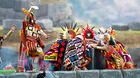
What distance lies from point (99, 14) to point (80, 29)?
17.9 inches

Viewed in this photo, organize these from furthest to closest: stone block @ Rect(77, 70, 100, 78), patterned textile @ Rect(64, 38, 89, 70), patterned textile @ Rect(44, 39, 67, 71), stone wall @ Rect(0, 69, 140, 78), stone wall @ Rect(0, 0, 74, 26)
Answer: stone wall @ Rect(0, 0, 74, 26) < patterned textile @ Rect(44, 39, 67, 71) < patterned textile @ Rect(64, 38, 89, 70) < stone block @ Rect(77, 70, 100, 78) < stone wall @ Rect(0, 69, 140, 78)

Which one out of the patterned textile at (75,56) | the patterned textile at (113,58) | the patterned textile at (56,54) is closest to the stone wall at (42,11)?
the patterned textile at (56,54)

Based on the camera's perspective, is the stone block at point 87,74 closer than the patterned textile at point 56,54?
Yes

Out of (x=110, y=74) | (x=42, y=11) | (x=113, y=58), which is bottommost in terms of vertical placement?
(x=110, y=74)

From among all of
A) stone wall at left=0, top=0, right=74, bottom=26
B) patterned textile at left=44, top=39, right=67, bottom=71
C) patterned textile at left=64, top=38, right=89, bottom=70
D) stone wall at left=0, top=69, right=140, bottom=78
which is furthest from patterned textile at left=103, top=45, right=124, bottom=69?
stone wall at left=0, top=0, right=74, bottom=26

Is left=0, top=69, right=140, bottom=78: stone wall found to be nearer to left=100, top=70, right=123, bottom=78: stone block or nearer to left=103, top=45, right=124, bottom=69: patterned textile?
left=100, top=70, right=123, bottom=78: stone block

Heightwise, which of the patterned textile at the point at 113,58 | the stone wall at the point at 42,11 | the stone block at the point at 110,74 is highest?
the stone wall at the point at 42,11

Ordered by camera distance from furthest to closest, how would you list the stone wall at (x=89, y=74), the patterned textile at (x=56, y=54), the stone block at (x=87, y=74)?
the patterned textile at (x=56, y=54) → the stone block at (x=87, y=74) → the stone wall at (x=89, y=74)

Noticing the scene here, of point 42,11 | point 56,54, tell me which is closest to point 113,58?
point 56,54

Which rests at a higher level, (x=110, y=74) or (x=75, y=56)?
(x=75, y=56)

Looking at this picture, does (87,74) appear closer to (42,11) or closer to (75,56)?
(75,56)

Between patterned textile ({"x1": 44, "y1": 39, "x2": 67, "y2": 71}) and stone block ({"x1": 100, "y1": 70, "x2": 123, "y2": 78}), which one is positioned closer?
stone block ({"x1": 100, "y1": 70, "x2": 123, "y2": 78})

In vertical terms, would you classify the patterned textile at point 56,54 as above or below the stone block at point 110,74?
above

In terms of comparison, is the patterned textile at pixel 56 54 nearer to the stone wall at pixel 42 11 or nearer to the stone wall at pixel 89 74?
the stone wall at pixel 42 11
